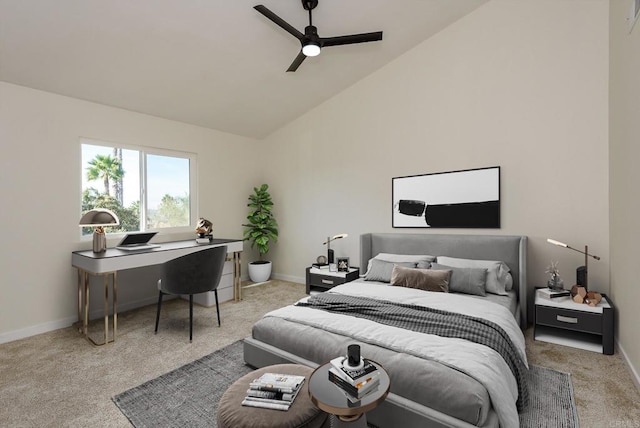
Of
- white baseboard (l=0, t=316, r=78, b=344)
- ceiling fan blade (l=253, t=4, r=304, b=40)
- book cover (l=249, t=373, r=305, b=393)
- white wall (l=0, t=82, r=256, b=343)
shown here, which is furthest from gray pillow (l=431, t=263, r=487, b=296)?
white baseboard (l=0, t=316, r=78, b=344)

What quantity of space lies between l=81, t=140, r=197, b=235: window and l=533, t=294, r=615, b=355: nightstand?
4.53m

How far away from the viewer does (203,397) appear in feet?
6.97

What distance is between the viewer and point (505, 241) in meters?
3.36

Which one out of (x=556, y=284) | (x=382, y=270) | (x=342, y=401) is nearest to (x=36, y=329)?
(x=342, y=401)

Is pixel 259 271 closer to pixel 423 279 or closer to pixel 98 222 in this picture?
pixel 98 222

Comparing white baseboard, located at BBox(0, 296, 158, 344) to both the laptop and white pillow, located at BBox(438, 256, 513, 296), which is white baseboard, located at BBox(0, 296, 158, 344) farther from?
white pillow, located at BBox(438, 256, 513, 296)

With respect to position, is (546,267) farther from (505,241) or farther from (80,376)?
(80,376)

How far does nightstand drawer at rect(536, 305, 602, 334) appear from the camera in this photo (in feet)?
8.84

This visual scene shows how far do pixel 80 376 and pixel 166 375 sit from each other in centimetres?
68

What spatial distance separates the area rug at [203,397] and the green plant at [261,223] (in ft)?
9.27

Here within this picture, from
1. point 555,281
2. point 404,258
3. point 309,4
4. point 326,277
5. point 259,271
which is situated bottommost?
point 259,271

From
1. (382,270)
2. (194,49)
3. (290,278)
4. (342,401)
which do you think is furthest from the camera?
(290,278)

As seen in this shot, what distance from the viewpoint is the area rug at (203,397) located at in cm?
187

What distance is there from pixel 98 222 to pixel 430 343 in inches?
129
